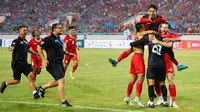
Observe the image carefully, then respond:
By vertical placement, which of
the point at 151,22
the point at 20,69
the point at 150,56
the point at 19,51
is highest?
the point at 151,22

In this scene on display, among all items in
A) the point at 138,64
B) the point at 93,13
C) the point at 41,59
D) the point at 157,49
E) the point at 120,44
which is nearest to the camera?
the point at 157,49

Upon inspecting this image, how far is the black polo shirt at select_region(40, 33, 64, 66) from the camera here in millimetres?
10500

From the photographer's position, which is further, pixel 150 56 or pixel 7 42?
pixel 7 42

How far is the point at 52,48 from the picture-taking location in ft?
34.7

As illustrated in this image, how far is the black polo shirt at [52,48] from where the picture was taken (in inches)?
413

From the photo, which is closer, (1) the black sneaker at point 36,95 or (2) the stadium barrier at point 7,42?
(1) the black sneaker at point 36,95

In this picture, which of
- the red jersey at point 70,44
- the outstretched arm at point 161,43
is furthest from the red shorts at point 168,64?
the red jersey at point 70,44

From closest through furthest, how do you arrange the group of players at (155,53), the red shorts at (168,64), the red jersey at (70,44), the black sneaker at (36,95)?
the group of players at (155,53)
the red shorts at (168,64)
the black sneaker at (36,95)
the red jersey at (70,44)

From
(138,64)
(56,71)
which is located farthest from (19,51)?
(138,64)

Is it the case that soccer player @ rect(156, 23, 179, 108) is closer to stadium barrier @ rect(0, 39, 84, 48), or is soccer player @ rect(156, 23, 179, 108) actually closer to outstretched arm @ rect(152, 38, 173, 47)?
outstretched arm @ rect(152, 38, 173, 47)

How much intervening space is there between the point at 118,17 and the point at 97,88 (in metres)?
43.8

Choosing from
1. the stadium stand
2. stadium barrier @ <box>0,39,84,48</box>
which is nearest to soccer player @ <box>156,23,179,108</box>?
the stadium stand

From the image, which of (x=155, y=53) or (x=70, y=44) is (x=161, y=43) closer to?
(x=155, y=53)

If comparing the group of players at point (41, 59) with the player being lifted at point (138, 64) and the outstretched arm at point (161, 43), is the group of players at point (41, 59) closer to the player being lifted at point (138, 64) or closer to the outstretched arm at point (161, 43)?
the player being lifted at point (138, 64)
